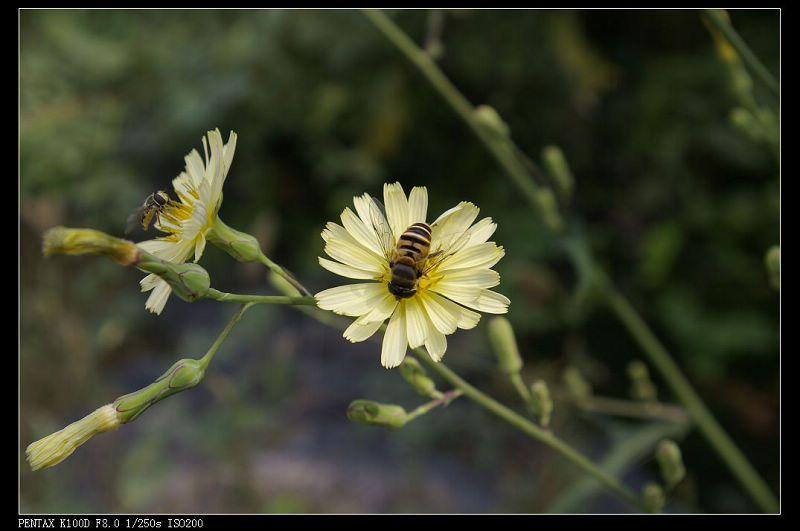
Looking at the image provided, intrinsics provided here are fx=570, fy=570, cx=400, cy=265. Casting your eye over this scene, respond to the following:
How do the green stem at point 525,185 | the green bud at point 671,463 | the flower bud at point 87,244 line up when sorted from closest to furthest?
the flower bud at point 87,244
the green bud at point 671,463
the green stem at point 525,185

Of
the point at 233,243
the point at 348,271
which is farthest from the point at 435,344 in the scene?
the point at 233,243

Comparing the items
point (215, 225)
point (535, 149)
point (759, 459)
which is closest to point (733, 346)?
point (759, 459)

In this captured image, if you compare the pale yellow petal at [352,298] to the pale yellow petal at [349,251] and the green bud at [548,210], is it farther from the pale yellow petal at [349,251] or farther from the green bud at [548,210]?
the green bud at [548,210]

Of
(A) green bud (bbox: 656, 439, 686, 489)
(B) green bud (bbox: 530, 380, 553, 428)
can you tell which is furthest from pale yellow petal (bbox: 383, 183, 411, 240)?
(A) green bud (bbox: 656, 439, 686, 489)

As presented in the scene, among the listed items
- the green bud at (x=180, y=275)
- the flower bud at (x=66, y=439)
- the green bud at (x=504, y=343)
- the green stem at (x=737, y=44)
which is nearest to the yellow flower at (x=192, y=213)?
the green bud at (x=180, y=275)

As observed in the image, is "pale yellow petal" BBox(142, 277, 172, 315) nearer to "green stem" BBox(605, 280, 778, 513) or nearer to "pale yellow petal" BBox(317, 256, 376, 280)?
"pale yellow petal" BBox(317, 256, 376, 280)
